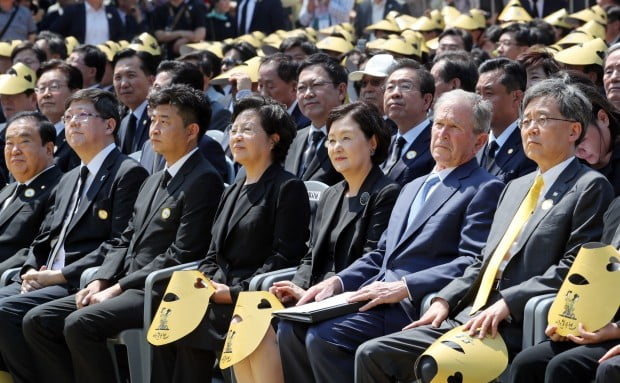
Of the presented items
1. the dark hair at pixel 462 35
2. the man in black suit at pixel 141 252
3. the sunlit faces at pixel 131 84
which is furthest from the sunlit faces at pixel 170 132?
the dark hair at pixel 462 35

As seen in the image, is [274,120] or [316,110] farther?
[316,110]

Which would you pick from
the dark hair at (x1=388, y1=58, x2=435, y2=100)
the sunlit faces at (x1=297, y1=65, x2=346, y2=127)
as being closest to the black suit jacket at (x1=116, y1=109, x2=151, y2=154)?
the sunlit faces at (x1=297, y1=65, x2=346, y2=127)

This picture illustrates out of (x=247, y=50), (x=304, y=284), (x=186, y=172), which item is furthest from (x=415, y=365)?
(x=247, y=50)

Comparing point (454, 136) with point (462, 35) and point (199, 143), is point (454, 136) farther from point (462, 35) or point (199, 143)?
point (462, 35)

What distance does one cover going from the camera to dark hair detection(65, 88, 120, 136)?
7305 millimetres

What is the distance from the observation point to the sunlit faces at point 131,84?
31.0 feet

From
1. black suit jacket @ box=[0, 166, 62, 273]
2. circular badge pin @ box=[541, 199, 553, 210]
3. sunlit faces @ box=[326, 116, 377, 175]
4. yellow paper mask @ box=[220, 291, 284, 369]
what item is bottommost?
yellow paper mask @ box=[220, 291, 284, 369]

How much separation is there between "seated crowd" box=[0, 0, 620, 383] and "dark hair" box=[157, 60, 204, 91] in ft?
0.07

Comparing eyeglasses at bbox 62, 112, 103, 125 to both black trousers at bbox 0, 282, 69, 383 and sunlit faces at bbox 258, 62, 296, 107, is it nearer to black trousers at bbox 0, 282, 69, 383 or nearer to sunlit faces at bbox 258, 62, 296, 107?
black trousers at bbox 0, 282, 69, 383

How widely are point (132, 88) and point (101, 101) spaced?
218 cm

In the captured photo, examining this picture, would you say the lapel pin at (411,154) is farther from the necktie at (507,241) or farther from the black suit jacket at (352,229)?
the necktie at (507,241)

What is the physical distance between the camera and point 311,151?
7.47m

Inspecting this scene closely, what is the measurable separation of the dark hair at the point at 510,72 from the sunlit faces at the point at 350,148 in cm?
139

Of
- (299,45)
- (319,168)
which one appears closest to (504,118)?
(319,168)
